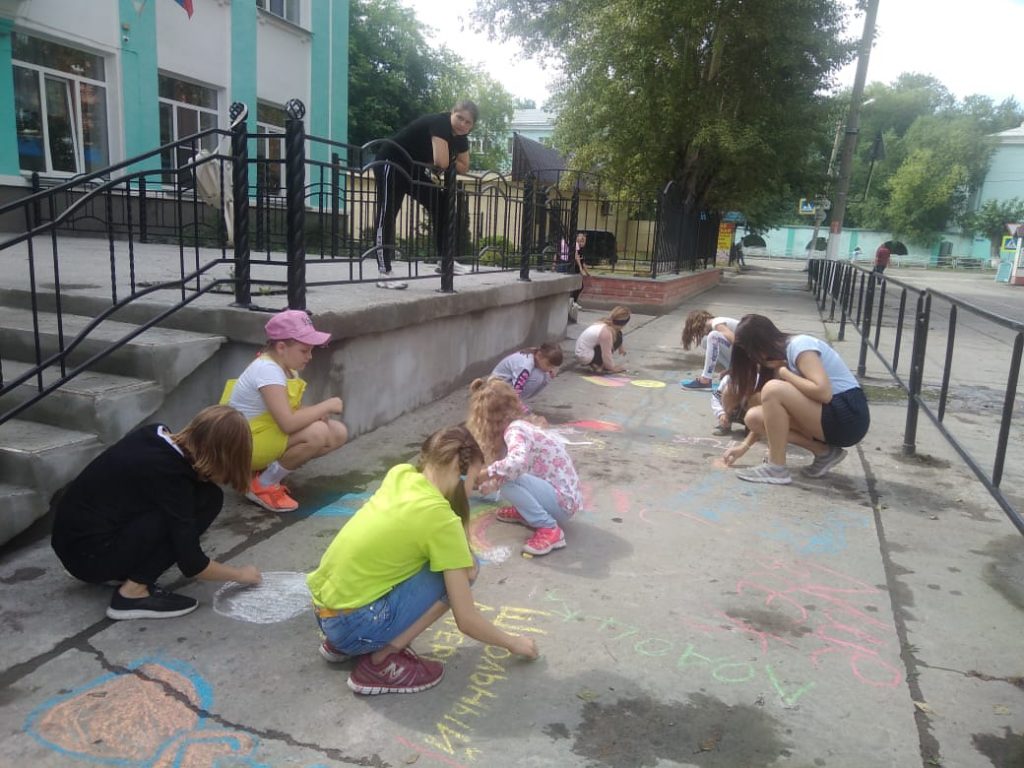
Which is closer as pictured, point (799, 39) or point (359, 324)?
point (359, 324)

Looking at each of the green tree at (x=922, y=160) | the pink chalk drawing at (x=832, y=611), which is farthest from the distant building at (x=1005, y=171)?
the pink chalk drawing at (x=832, y=611)

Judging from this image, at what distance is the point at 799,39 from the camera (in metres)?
15.6

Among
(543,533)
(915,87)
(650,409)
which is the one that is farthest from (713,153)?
(915,87)

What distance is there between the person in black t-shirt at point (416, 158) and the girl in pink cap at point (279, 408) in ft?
6.88

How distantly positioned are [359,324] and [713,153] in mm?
14509

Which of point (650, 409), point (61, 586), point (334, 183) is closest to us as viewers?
point (61, 586)

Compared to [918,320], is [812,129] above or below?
above

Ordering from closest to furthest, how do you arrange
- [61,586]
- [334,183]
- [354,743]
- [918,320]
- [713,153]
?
1. [354,743]
2. [61,586]
3. [334,183]
4. [918,320]
5. [713,153]

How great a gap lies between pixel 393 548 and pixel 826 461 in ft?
10.8

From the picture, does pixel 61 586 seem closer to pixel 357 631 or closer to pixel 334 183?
pixel 357 631

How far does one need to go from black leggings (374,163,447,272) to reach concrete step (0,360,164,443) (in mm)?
2532

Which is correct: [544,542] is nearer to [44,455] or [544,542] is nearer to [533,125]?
[44,455]

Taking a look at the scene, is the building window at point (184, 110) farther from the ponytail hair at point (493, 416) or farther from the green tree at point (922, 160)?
the green tree at point (922, 160)

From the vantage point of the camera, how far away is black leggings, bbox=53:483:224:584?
260cm
